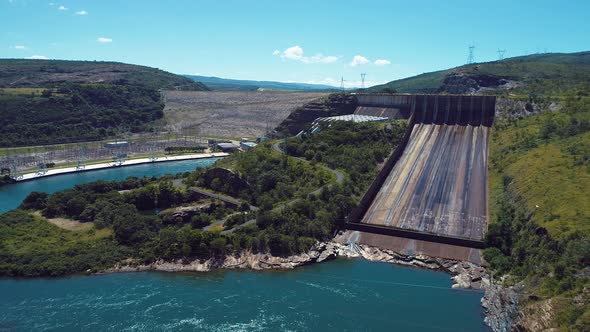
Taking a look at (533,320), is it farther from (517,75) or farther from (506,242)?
(517,75)

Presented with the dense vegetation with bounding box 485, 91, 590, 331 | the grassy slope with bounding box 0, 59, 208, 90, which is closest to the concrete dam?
the dense vegetation with bounding box 485, 91, 590, 331

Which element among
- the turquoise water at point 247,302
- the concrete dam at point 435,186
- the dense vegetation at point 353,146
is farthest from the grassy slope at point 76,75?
the turquoise water at point 247,302

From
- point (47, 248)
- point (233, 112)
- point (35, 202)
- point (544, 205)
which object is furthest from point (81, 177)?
point (544, 205)

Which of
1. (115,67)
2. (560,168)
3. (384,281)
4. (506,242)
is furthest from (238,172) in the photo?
(115,67)

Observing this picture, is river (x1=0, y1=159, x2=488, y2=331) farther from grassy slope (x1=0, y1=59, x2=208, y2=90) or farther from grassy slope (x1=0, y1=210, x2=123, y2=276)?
grassy slope (x1=0, y1=59, x2=208, y2=90)

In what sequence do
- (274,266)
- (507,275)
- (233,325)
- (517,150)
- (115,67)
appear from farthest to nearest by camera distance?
(115,67)
(517,150)
(274,266)
(507,275)
(233,325)

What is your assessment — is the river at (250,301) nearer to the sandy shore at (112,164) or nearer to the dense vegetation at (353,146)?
the dense vegetation at (353,146)
